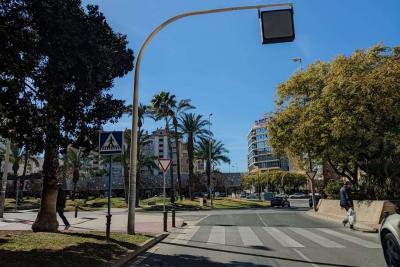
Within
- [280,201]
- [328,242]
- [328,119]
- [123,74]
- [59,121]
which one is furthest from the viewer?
[280,201]

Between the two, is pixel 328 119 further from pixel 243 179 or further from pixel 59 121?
pixel 243 179

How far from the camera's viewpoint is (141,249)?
37.9ft

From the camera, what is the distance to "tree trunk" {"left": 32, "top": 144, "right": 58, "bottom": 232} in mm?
14031

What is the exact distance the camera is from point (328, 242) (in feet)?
42.6

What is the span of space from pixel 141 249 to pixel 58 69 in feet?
16.8

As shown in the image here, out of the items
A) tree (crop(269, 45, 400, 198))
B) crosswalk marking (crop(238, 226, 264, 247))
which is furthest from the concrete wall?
crosswalk marking (crop(238, 226, 264, 247))

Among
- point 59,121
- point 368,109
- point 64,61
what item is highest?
point 368,109

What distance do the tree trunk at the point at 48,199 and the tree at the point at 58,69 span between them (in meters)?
2.34

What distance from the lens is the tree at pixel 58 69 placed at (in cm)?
894

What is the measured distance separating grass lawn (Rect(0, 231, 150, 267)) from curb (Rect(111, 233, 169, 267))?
155 millimetres

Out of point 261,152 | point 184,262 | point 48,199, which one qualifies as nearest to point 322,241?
point 184,262

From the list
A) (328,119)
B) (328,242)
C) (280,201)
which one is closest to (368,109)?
(328,119)

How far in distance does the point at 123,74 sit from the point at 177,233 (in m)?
7.36

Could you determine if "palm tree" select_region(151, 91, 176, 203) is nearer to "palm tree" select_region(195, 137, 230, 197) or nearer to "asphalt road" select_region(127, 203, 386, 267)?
"palm tree" select_region(195, 137, 230, 197)
